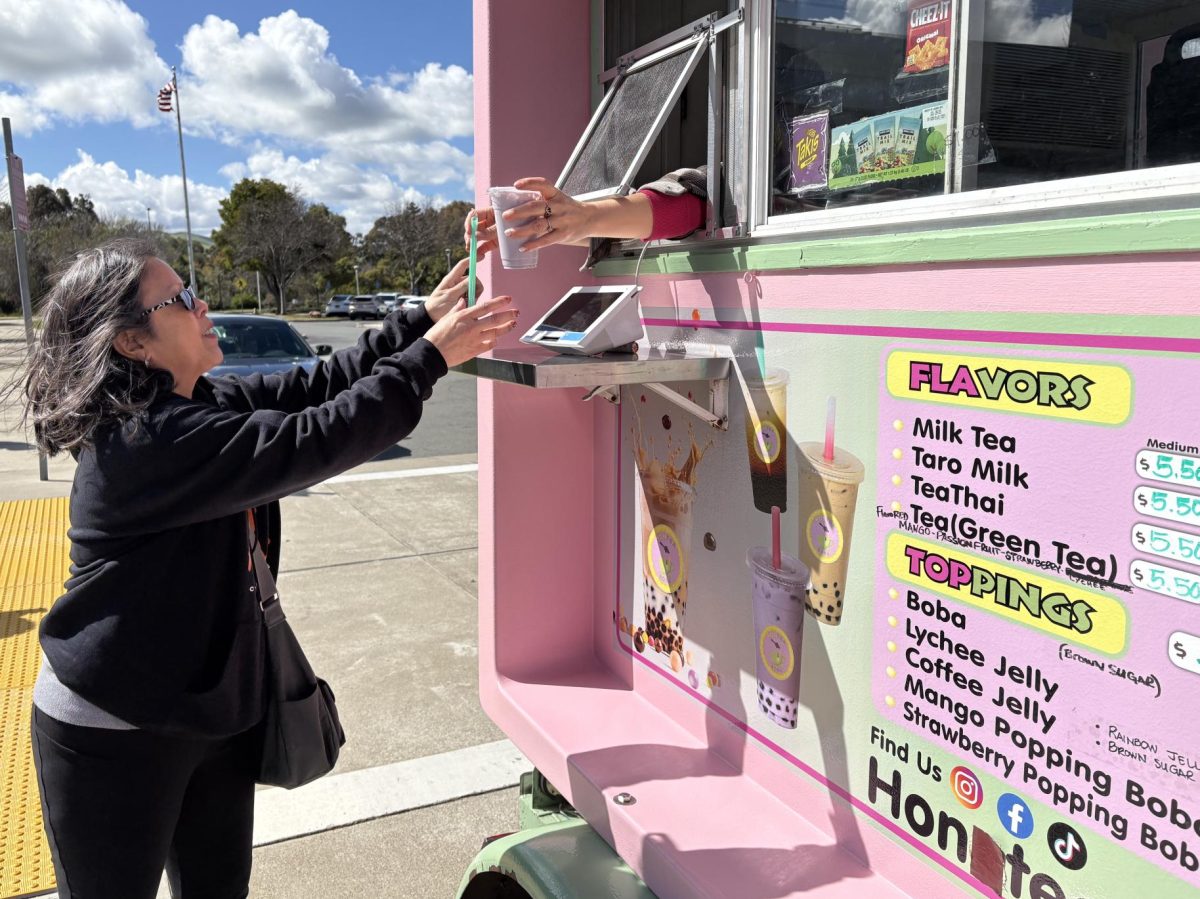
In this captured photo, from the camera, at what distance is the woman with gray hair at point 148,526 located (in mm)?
1893

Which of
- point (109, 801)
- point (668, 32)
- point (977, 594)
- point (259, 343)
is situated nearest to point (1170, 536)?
point (977, 594)

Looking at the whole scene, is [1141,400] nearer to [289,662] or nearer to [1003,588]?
[1003,588]

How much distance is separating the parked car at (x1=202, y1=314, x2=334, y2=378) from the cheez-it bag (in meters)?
9.01

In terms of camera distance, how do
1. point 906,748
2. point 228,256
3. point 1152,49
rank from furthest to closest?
point 228,256, point 1152,49, point 906,748

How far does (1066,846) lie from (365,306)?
50585 millimetres

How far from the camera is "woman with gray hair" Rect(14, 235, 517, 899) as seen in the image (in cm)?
189

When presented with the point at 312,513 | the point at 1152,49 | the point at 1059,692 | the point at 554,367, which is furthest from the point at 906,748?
the point at 312,513

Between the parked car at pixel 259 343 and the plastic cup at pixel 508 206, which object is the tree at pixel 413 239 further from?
the plastic cup at pixel 508 206

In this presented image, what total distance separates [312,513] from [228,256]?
52.6 m

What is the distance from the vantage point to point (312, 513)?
8.55 metres

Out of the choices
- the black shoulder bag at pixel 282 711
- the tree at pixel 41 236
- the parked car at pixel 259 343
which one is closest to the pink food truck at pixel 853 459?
the black shoulder bag at pixel 282 711

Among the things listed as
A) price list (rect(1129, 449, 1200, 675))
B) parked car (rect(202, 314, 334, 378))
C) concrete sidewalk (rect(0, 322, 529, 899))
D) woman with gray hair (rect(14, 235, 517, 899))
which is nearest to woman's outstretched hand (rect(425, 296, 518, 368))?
woman with gray hair (rect(14, 235, 517, 899))

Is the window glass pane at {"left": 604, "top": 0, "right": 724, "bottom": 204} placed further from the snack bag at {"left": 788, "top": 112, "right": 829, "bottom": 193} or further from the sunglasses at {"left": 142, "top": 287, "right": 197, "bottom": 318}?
the sunglasses at {"left": 142, "top": 287, "right": 197, "bottom": 318}

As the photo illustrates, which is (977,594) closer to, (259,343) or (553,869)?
(553,869)
